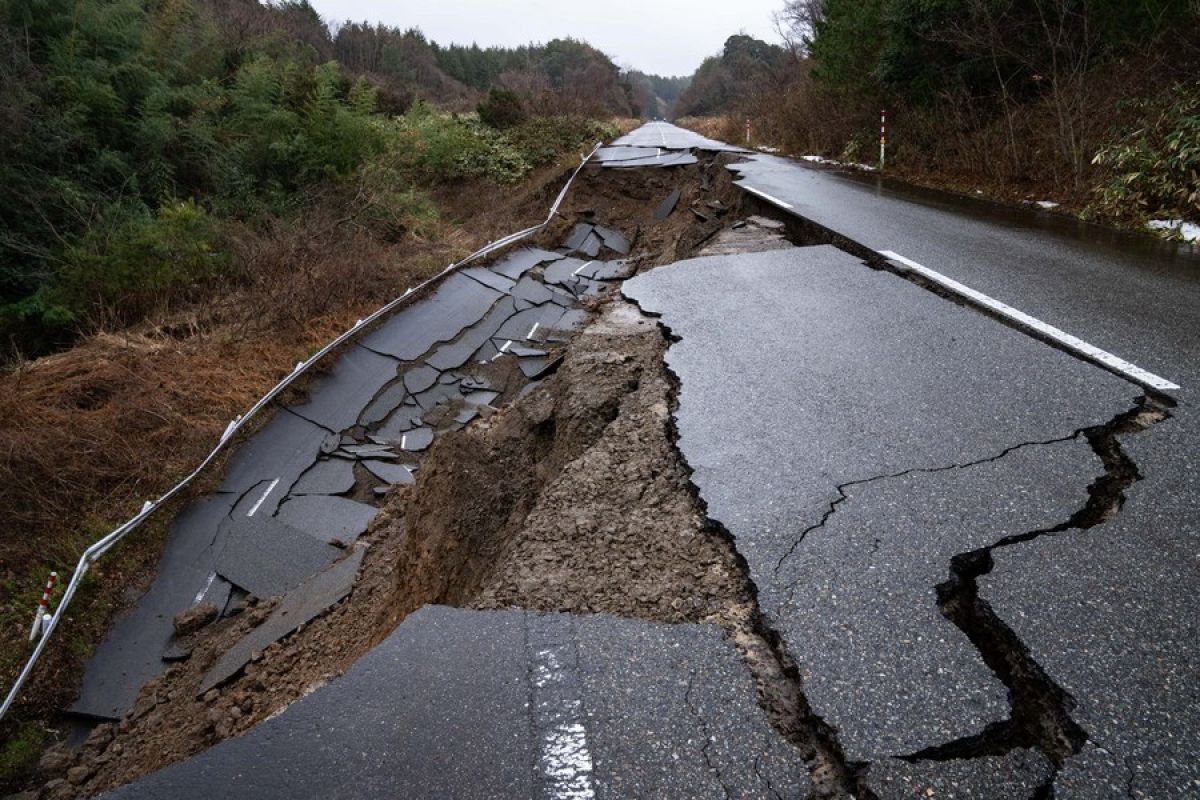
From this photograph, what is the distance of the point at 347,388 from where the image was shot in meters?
6.29

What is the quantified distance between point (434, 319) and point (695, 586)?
606 cm

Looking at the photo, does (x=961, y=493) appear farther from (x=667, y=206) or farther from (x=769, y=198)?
(x=667, y=206)

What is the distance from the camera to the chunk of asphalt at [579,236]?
455 inches

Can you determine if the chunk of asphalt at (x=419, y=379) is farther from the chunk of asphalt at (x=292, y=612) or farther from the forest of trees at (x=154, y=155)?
the forest of trees at (x=154, y=155)

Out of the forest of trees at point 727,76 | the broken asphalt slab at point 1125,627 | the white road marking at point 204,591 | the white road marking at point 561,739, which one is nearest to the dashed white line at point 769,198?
the broken asphalt slab at point 1125,627

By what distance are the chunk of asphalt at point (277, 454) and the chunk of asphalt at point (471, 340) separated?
1.67m

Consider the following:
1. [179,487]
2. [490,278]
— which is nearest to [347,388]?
[179,487]

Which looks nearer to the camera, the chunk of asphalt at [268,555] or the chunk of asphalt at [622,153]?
the chunk of asphalt at [268,555]

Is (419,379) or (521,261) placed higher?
(521,261)

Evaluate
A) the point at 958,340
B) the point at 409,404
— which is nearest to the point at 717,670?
the point at 958,340

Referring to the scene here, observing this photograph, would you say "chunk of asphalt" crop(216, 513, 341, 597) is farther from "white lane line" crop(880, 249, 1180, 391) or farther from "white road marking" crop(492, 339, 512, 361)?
"white lane line" crop(880, 249, 1180, 391)

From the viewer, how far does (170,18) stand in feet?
41.6

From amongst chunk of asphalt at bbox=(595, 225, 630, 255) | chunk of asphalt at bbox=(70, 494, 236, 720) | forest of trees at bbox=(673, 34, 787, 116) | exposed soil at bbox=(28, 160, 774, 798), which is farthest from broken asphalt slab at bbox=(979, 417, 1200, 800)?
forest of trees at bbox=(673, 34, 787, 116)

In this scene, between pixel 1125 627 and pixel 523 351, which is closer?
pixel 1125 627
